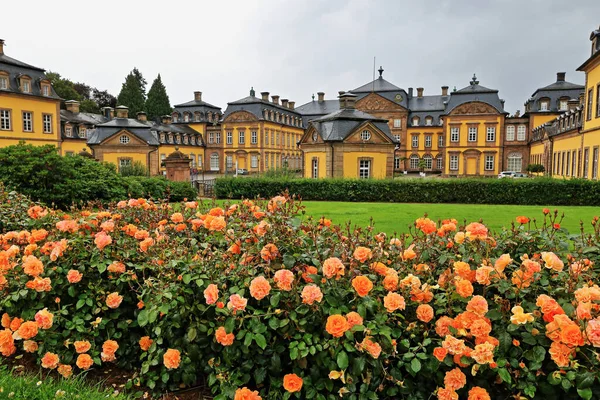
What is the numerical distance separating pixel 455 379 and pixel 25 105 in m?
38.8

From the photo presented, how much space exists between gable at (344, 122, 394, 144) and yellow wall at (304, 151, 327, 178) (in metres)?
1.67

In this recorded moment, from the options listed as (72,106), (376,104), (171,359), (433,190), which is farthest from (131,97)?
(171,359)

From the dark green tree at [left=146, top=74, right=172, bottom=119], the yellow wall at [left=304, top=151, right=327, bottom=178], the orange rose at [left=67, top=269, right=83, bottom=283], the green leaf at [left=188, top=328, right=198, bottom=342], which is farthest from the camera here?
the dark green tree at [left=146, top=74, right=172, bottom=119]

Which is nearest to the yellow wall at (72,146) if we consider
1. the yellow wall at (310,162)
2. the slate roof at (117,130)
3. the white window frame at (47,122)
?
the white window frame at (47,122)

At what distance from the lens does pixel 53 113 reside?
36.5 m

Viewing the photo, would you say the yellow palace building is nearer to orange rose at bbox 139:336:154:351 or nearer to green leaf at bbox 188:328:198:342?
orange rose at bbox 139:336:154:351

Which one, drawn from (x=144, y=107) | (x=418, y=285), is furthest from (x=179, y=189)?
(x=144, y=107)

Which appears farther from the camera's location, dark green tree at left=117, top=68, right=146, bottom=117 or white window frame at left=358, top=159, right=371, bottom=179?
dark green tree at left=117, top=68, right=146, bottom=117

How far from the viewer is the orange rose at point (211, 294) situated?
3.14 meters

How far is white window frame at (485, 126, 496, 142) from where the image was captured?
45719 mm

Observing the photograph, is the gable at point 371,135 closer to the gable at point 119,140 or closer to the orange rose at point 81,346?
the gable at point 119,140

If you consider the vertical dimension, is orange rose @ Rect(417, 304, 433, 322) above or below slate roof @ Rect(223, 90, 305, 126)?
below

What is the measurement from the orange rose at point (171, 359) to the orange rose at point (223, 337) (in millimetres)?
386

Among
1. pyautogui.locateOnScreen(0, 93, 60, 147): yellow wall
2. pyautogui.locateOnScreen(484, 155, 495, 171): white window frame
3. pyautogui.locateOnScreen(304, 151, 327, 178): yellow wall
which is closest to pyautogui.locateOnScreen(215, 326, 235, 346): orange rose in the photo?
pyautogui.locateOnScreen(304, 151, 327, 178): yellow wall
